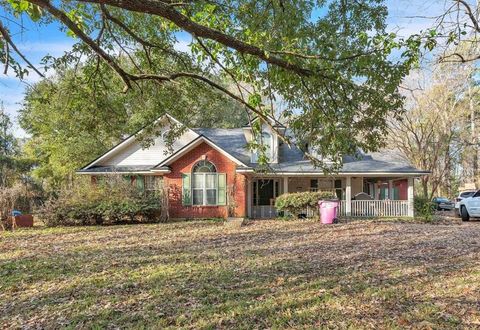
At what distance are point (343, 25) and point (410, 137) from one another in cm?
1931

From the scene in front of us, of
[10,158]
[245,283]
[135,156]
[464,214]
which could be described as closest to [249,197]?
[135,156]

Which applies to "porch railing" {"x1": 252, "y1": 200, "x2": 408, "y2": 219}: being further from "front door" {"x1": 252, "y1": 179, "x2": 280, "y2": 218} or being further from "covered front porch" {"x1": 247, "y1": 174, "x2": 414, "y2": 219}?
"front door" {"x1": 252, "y1": 179, "x2": 280, "y2": 218}

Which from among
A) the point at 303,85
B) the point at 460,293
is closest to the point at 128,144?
the point at 303,85

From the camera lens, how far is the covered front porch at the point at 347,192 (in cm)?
2009

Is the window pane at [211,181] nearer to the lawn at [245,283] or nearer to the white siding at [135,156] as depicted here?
the white siding at [135,156]

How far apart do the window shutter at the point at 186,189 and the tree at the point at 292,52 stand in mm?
11088

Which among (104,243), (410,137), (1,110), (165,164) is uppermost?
(1,110)

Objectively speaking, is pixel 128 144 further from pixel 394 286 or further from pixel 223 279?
pixel 394 286

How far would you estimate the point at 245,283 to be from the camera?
6.37 m

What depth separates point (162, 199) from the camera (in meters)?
18.9

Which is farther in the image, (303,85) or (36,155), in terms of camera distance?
(36,155)

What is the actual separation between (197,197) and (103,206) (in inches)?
180

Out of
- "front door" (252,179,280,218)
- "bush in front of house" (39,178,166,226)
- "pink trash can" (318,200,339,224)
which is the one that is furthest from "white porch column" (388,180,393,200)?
"bush in front of house" (39,178,166,226)

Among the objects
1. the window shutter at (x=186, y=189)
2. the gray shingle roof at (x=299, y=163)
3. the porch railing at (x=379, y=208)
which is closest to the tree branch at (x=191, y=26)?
the gray shingle roof at (x=299, y=163)
